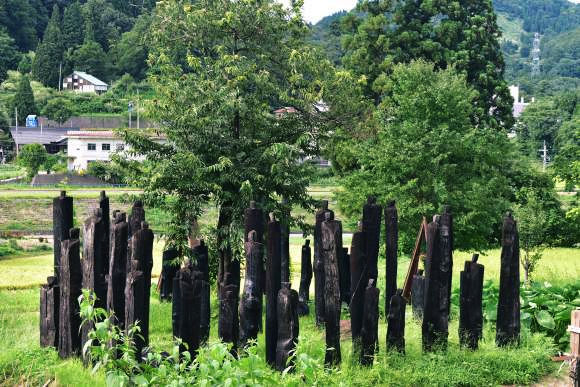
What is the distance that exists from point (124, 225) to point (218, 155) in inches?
237

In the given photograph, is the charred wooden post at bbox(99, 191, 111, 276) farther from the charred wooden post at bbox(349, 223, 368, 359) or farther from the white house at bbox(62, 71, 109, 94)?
the white house at bbox(62, 71, 109, 94)

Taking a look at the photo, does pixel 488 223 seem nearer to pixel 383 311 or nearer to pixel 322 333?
pixel 383 311

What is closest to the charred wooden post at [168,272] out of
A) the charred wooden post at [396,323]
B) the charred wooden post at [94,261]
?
the charred wooden post at [94,261]

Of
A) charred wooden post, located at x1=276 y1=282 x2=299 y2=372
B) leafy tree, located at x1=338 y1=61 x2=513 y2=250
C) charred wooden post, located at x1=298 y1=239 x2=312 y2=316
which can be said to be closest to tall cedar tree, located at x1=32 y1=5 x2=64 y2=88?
leafy tree, located at x1=338 y1=61 x2=513 y2=250

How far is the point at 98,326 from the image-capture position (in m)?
8.75

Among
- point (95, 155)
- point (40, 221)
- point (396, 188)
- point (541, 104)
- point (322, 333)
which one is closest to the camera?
point (322, 333)

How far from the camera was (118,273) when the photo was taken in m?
11.6

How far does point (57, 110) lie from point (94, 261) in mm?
92164

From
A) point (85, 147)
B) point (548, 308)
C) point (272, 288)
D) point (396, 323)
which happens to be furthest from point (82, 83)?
point (396, 323)

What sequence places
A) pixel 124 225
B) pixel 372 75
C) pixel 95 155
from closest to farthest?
pixel 124 225, pixel 372 75, pixel 95 155

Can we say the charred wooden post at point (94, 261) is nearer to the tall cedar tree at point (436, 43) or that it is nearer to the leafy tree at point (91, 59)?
the tall cedar tree at point (436, 43)

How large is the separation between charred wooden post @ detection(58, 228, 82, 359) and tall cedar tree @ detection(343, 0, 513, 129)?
1148 inches

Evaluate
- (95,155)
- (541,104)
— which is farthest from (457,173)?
(541,104)

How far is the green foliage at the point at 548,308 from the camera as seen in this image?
1445 cm
